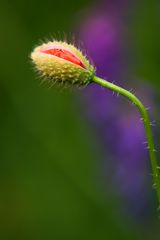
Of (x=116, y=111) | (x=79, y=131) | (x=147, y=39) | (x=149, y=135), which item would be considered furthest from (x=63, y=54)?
(x=79, y=131)

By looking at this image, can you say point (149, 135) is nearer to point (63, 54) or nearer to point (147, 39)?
point (63, 54)

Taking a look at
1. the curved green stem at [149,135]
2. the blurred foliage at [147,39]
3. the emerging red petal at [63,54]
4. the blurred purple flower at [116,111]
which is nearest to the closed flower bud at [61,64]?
the emerging red petal at [63,54]

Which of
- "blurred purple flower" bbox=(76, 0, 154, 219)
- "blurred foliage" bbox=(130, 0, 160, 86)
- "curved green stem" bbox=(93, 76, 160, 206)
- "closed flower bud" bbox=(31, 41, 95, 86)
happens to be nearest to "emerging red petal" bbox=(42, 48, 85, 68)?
"closed flower bud" bbox=(31, 41, 95, 86)

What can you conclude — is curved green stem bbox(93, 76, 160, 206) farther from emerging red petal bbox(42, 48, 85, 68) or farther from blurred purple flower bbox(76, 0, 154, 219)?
blurred purple flower bbox(76, 0, 154, 219)

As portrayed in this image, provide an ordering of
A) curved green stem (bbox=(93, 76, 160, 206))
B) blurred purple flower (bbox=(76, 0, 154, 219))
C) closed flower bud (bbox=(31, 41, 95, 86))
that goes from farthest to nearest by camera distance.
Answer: blurred purple flower (bbox=(76, 0, 154, 219)) → closed flower bud (bbox=(31, 41, 95, 86)) → curved green stem (bbox=(93, 76, 160, 206))

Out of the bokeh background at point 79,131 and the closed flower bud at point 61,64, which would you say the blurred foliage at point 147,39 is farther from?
the closed flower bud at point 61,64

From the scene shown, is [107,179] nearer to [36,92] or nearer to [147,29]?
[147,29]
